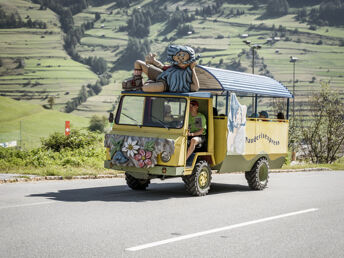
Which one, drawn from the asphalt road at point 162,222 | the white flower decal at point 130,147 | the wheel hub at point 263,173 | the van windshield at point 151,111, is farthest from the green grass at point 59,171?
the wheel hub at point 263,173

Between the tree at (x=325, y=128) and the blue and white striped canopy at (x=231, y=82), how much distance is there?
2042 cm

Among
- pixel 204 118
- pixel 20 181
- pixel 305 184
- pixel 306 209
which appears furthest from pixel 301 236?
pixel 305 184

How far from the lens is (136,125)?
40.9 ft

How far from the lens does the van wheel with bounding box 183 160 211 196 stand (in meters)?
12.2

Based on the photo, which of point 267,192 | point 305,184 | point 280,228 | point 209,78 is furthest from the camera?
point 305,184

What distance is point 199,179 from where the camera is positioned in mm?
12430

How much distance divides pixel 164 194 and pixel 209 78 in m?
2.93

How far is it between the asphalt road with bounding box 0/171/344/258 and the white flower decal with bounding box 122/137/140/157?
0.93 metres

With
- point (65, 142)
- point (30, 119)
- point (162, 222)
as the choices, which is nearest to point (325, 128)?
point (65, 142)

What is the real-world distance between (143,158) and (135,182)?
1827 mm

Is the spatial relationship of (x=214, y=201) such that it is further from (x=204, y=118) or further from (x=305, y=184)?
(x=305, y=184)

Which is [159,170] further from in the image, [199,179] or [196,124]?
[196,124]

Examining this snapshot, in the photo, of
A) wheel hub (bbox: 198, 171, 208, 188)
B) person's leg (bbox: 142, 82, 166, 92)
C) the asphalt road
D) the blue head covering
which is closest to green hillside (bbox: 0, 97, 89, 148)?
the blue head covering

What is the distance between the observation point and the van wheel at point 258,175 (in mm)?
14594
